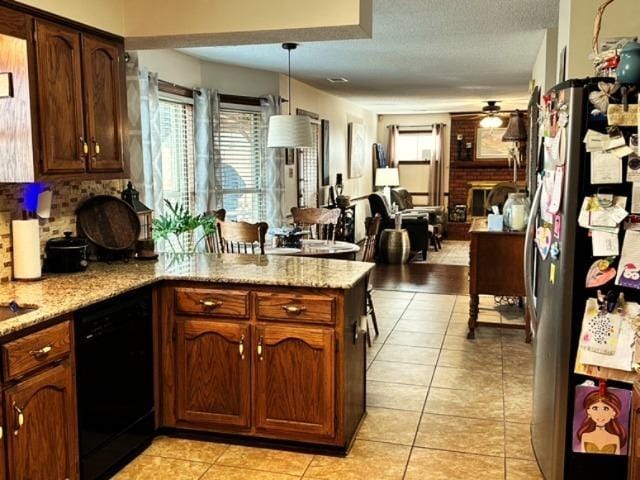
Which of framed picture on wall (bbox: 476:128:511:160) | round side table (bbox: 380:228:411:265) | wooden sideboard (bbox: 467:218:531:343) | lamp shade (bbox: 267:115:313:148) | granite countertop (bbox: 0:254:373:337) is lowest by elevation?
round side table (bbox: 380:228:411:265)

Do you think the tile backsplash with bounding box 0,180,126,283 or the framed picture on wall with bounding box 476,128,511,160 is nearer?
the tile backsplash with bounding box 0,180,126,283

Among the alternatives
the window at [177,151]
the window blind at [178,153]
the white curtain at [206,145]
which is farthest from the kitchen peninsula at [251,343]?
the white curtain at [206,145]

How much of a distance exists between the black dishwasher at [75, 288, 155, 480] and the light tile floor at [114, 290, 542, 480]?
139 millimetres

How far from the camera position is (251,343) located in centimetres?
296

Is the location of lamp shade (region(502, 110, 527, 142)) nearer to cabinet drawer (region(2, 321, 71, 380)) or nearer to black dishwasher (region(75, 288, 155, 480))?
black dishwasher (region(75, 288, 155, 480))

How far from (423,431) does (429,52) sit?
3.89 m

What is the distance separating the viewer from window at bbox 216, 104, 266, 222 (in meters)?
6.34

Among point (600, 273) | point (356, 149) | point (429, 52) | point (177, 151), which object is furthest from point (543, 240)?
point (356, 149)

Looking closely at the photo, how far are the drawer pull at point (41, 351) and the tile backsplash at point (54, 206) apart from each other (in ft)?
2.52

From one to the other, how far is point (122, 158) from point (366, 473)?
206 cm

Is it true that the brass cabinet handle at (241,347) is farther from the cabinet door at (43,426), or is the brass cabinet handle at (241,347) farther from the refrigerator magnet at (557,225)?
the refrigerator magnet at (557,225)

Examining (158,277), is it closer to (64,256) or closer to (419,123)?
(64,256)

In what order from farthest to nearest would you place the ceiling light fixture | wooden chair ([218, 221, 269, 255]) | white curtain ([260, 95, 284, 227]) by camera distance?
the ceiling light fixture, white curtain ([260, 95, 284, 227]), wooden chair ([218, 221, 269, 255])

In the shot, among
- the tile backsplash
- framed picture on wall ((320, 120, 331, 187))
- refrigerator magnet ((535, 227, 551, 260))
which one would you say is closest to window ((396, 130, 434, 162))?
framed picture on wall ((320, 120, 331, 187))
